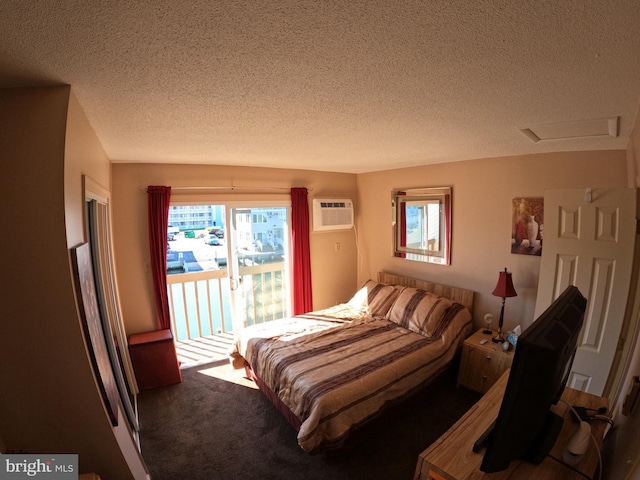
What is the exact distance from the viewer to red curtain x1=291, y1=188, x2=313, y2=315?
3719mm

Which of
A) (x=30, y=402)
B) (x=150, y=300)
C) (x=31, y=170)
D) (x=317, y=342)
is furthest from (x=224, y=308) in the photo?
(x=31, y=170)

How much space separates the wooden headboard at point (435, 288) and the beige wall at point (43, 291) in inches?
123

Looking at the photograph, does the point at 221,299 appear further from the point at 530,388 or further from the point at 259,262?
the point at 530,388

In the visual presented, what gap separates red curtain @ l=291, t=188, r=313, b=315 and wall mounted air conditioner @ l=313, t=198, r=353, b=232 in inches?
5.6

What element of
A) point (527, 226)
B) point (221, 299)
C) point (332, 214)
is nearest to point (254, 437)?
point (221, 299)

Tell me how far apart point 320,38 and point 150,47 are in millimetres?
497

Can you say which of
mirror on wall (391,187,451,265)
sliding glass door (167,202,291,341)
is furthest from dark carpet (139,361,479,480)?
mirror on wall (391,187,451,265)

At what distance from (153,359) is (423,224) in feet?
10.8

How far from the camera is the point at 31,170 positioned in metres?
1.04

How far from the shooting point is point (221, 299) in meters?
3.86

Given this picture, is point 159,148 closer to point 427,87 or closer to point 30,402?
point 30,402

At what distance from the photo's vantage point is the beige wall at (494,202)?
2402 millimetres

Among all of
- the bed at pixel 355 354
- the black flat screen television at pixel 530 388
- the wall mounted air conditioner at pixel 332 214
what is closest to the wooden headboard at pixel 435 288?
the bed at pixel 355 354

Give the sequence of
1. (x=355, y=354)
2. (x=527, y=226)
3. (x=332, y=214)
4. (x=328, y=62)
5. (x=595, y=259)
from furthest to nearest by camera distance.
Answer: (x=332, y=214) < (x=527, y=226) < (x=355, y=354) < (x=595, y=259) < (x=328, y=62)
